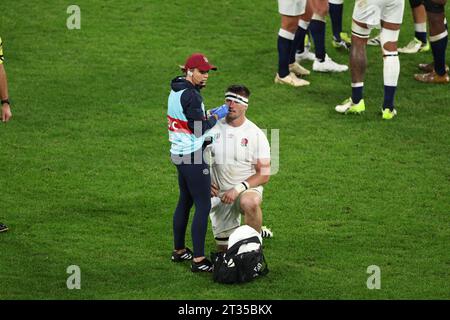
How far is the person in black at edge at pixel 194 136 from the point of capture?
847 centimetres

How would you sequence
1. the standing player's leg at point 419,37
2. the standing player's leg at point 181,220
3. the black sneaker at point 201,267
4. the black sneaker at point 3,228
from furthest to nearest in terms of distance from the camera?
the standing player's leg at point 419,37, the black sneaker at point 3,228, the standing player's leg at point 181,220, the black sneaker at point 201,267

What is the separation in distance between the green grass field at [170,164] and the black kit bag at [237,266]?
0.36 ft

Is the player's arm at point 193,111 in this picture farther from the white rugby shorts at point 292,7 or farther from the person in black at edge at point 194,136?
the white rugby shorts at point 292,7

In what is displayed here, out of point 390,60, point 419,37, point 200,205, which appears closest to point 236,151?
point 200,205

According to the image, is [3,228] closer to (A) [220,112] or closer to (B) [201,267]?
(B) [201,267]

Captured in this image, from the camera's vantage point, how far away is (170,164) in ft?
36.9

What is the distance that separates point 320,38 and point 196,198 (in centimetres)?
550

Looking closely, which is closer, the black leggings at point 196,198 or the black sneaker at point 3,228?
the black leggings at point 196,198

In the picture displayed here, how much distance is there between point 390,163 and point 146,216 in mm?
2912

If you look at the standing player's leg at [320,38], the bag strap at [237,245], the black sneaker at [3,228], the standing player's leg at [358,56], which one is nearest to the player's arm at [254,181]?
the bag strap at [237,245]

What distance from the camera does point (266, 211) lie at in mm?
10133

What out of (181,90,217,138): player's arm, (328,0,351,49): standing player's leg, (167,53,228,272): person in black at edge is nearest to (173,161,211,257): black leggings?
(167,53,228,272): person in black at edge
